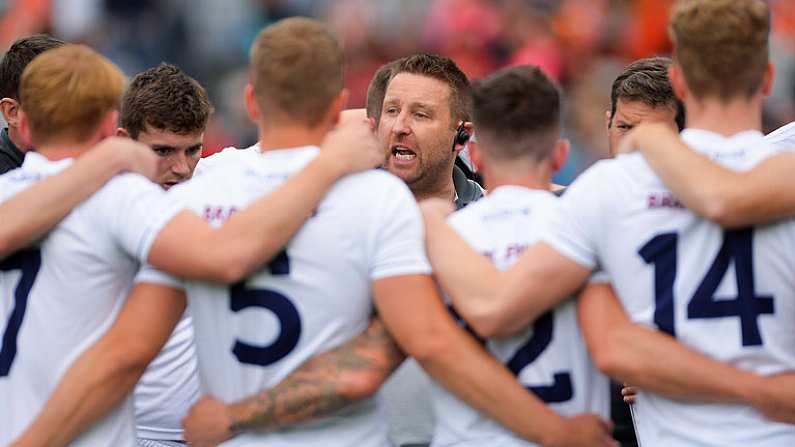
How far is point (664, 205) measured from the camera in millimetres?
3887

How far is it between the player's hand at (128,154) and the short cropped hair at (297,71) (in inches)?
16.6

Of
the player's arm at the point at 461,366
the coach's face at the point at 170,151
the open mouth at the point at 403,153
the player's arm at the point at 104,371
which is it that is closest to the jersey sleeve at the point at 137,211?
the player's arm at the point at 104,371

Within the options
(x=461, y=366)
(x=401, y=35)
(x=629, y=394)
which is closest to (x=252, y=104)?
(x=461, y=366)

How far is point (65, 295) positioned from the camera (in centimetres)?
404

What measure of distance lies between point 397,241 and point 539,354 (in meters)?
0.56

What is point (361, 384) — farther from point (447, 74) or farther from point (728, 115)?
point (447, 74)

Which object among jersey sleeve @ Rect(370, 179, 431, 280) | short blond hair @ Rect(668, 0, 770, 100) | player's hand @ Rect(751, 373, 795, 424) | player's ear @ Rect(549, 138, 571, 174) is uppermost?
short blond hair @ Rect(668, 0, 770, 100)

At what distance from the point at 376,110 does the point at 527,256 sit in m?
3.11

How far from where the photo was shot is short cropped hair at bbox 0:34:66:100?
5.96 m

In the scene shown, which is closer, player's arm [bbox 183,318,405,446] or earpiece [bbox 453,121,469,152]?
player's arm [bbox 183,318,405,446]

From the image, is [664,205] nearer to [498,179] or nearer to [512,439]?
A: [498,179]

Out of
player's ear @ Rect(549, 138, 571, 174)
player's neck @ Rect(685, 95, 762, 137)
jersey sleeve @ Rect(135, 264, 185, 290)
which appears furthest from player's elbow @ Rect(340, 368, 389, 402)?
player's neck @ Rect(685, 95, 762, 137)

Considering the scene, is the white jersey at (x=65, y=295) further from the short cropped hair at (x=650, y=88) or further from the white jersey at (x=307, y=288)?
the short cropped hair at (x=650, y=88)

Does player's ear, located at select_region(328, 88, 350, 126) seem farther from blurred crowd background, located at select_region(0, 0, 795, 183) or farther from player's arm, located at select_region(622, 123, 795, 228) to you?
blurred crowd background, located at select_region(0, 0, 795, 183)
